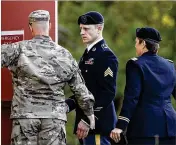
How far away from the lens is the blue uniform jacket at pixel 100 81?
9258 millimetres

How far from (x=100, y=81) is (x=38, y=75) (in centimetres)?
75

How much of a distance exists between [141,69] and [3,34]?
1.39 m

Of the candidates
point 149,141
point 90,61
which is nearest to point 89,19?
point 90,61

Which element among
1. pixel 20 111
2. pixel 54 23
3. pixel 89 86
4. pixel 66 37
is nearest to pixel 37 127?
pixel 20 111

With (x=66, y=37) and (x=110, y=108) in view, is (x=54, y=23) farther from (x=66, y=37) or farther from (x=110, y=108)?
(x=66, y=37)

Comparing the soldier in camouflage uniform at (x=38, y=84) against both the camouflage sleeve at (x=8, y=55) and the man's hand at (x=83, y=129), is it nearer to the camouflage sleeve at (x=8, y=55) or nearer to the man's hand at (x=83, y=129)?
the camouflage sleeve at (x=8, y=55)

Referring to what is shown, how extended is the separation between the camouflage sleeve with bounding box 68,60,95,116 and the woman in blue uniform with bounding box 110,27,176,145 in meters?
0.29

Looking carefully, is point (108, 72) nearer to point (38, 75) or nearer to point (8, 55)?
point (38, 75)

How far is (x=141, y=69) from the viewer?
29.8 ft

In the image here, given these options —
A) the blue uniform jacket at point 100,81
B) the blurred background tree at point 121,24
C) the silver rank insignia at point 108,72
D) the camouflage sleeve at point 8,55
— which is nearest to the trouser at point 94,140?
the blue uniform jacket at point 100,81

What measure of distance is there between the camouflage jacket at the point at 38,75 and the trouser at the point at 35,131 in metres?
0.05

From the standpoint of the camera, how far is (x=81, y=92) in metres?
8.91

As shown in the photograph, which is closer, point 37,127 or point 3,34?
point 37,127

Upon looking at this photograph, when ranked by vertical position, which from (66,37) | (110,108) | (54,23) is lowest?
(66,37)
